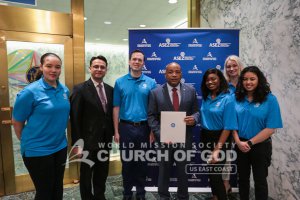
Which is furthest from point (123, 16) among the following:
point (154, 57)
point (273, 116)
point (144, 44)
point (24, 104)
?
point (273, 116)

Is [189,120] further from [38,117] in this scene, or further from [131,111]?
[38,117]

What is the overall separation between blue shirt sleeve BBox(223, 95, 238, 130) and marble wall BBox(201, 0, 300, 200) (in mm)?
800

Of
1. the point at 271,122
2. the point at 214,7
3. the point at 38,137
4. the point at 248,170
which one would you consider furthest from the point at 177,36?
the point at 38,137

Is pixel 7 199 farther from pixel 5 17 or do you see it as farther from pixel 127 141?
pixel 5 17

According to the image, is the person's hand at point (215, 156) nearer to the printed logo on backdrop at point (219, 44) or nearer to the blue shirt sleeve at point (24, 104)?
the printed logo on backdrop at point (219, 44)

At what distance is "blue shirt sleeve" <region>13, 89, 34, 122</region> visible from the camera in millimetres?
1731

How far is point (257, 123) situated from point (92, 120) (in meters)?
1.59

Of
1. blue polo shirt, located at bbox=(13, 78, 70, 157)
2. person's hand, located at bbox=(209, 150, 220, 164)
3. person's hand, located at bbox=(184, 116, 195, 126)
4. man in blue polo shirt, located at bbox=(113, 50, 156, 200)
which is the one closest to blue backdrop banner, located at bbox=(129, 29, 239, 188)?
man in blue polo shirt, located at bbox=(113, 50, 156, 200)

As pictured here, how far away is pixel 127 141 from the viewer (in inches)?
97.3

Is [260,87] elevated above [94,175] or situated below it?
above

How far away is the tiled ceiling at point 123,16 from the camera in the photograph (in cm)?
394

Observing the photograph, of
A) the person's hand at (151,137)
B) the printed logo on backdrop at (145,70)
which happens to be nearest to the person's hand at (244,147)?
the person's hand at (151,137)

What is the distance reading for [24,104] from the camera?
5.69ft

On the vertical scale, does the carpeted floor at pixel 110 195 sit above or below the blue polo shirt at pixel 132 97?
below
